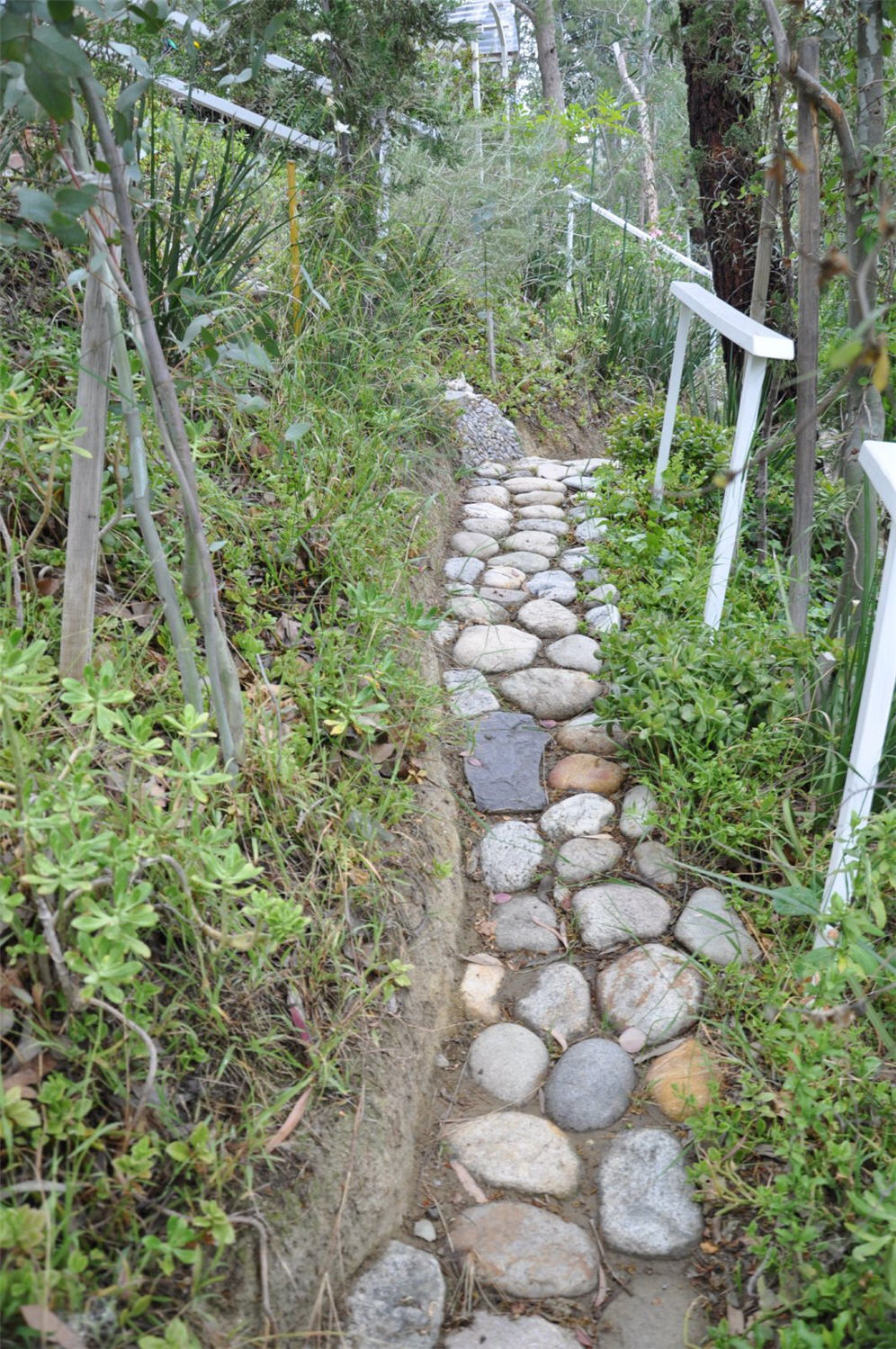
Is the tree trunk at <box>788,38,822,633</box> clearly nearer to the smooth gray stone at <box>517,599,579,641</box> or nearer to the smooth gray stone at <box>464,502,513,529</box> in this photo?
the smooth gray stone at <box>517,599,579,641</box>

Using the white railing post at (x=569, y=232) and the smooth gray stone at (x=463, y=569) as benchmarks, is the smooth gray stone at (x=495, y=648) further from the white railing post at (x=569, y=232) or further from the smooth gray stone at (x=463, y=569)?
the white railing post at (x=569, y=232)

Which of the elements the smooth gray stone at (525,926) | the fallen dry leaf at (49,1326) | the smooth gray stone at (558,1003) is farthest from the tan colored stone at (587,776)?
the fallen dry leaf at (49,1326)

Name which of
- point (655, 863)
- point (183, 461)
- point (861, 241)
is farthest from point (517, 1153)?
point (861, 241)

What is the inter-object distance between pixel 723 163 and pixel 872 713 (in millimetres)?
3711

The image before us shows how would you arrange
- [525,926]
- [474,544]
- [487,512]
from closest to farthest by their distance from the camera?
[525,926] < [474,544] < [487,512]

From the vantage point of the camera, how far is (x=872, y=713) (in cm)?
179

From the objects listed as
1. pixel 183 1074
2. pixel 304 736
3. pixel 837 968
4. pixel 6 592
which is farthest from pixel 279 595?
pixel 837 968

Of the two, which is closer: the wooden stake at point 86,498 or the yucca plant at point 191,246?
the wooden stake at point 86,498

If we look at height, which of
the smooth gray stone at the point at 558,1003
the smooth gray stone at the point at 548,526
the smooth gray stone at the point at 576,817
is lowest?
the smooth gray stone at the point at 558,1003

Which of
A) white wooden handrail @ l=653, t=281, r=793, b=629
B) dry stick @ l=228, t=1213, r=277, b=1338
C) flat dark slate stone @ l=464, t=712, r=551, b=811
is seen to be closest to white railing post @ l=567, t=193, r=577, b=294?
white wooden handrail @ l=653, t=281, r=793, b=629

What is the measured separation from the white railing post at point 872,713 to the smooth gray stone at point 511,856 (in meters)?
0.78

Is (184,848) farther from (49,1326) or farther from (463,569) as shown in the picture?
(463,569)

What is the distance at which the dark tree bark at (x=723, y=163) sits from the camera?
14.2ft

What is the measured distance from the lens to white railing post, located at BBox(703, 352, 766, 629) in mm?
2561
